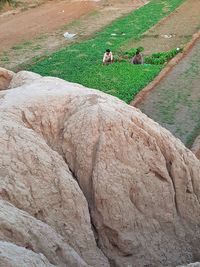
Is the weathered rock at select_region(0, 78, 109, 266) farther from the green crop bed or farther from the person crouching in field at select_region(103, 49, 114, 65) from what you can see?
the person crouching in field at select_region(103, 49, 114, 65)

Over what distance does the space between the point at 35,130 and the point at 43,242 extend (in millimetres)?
2703

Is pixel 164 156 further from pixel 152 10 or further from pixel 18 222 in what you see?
pixel 152 10

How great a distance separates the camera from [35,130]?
959cm

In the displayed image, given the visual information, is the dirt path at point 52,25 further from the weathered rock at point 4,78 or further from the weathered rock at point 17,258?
the weathered rock at point 17,258

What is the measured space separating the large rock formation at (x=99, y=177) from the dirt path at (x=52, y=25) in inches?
557

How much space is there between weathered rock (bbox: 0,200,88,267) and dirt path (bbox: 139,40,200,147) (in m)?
8.00

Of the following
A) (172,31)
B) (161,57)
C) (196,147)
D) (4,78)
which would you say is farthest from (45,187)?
(172,31)

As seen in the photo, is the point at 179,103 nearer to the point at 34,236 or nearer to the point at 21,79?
the point at 21,79

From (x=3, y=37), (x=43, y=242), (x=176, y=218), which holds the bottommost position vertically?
(x=3, y=37)

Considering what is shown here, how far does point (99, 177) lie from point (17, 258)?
10.3 ft

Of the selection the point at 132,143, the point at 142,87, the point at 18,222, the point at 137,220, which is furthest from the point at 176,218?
the point at 142,87

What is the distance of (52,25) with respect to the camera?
32.4m

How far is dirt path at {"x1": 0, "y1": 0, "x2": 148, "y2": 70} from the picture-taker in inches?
1044

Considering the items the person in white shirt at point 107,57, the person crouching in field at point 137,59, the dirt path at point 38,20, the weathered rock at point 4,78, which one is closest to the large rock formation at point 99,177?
the weathered rock at point 4,78
